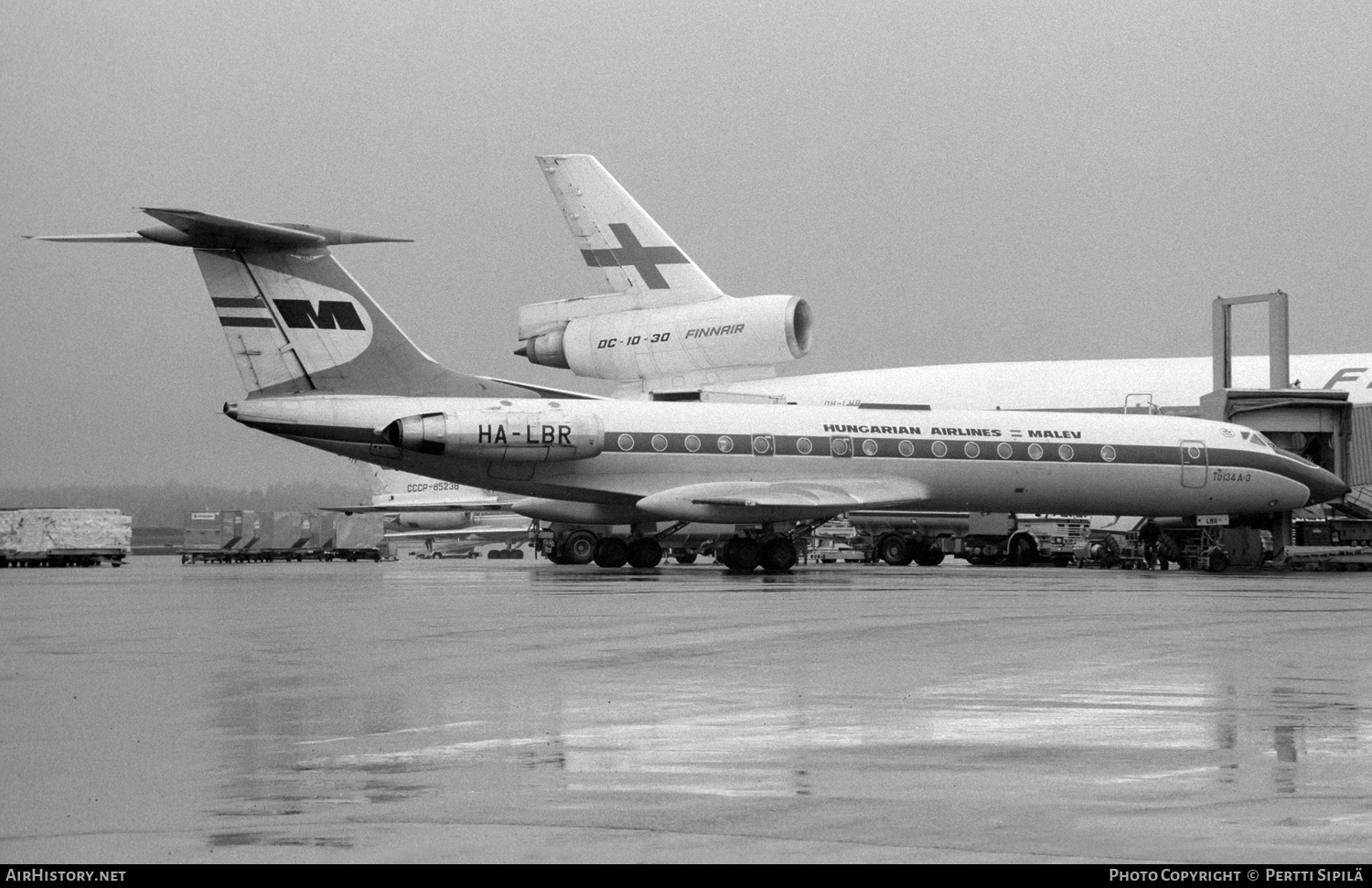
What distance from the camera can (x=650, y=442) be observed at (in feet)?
101

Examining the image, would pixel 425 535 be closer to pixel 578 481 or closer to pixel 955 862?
pixel 578 481

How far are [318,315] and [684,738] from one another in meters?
22.7

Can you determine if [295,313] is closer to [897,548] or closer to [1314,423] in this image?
[897,548]

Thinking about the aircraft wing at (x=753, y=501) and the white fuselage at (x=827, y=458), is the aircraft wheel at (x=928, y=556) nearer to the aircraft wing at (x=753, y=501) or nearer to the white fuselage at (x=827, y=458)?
the white fuselage at (x=827, y=458)

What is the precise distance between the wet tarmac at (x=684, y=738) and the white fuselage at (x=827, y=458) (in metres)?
13.4

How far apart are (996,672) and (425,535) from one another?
188ft

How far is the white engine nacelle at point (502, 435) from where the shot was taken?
95.0ft

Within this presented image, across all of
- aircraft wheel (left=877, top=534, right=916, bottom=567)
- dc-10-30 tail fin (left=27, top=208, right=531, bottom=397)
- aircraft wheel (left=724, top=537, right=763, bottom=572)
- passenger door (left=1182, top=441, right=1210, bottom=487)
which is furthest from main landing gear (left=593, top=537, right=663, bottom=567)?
passenger door (left=1182, top=441, right=1210, bottom=487)

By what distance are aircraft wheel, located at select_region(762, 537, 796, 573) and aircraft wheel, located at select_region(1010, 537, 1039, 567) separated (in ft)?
40.2

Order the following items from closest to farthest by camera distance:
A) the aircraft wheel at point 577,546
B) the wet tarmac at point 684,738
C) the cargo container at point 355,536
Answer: the wet tarmac at point 684,738, the aircraft wheel at point 577,546, the cargo container at point 355,536

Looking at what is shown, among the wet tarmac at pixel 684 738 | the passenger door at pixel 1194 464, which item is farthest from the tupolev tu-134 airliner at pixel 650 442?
the wet tarmac at pixel 684 738

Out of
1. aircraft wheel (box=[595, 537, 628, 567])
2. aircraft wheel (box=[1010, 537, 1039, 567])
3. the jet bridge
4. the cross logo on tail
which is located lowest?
aircraft wheel (box=[595, 537, 628, 567])

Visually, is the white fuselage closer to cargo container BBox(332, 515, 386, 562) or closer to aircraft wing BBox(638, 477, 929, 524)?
aircraft wing BBox(638, 477, 929, 524)

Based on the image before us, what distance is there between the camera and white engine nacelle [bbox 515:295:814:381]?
34.4m
